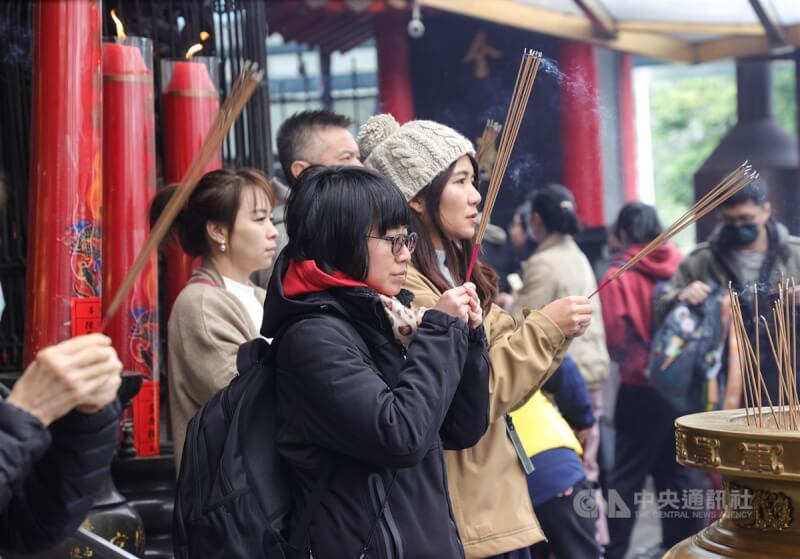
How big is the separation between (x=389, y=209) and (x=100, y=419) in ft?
2.11

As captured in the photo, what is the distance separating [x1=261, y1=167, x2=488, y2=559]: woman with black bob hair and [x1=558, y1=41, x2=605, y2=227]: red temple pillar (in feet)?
9.13

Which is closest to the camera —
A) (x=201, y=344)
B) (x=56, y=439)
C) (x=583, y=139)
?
(x=56, y=439)

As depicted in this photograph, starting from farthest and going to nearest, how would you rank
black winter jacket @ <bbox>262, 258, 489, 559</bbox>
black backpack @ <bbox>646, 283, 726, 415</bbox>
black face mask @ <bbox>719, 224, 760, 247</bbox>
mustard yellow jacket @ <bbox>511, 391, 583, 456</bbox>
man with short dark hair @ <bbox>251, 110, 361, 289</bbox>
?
black backpack @ <bbox>646, 283, 726, 415</bbox>, black face mask @ <bbox>719, 224, 760, 247</bbox>, man with short dark hair @ <bbox>251, 110, 361, 289</bbox>, mustard yellow jacket @ <bbox>511, 391, 583, 456</bbox>, black winter jacket @ <bbox>262, 258, 489, 559</bbox>

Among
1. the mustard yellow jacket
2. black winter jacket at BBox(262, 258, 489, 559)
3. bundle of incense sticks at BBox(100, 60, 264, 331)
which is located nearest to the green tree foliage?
the mustard yellow jacket

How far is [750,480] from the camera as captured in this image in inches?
87.8

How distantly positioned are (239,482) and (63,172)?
1.27 metres

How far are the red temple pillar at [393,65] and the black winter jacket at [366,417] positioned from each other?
3825mm

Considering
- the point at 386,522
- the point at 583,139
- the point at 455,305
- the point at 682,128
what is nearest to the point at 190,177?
the point at 455,305

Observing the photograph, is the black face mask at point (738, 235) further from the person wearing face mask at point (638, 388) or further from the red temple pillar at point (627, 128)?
the red temple pillar at point (627, 128)

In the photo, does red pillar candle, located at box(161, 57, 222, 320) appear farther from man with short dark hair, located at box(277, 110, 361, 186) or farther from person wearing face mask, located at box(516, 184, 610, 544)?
person wearing face mask, located at box(516, 184, 610, 544)

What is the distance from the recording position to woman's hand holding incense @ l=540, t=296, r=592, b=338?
2240 mm

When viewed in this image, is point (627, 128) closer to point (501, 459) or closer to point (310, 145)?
point (310, 145)

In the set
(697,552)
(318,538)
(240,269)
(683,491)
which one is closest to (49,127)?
(240,269)

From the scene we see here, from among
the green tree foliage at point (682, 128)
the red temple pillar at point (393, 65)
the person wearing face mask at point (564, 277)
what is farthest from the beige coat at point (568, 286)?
the green tree foliage at point (682, 128)
